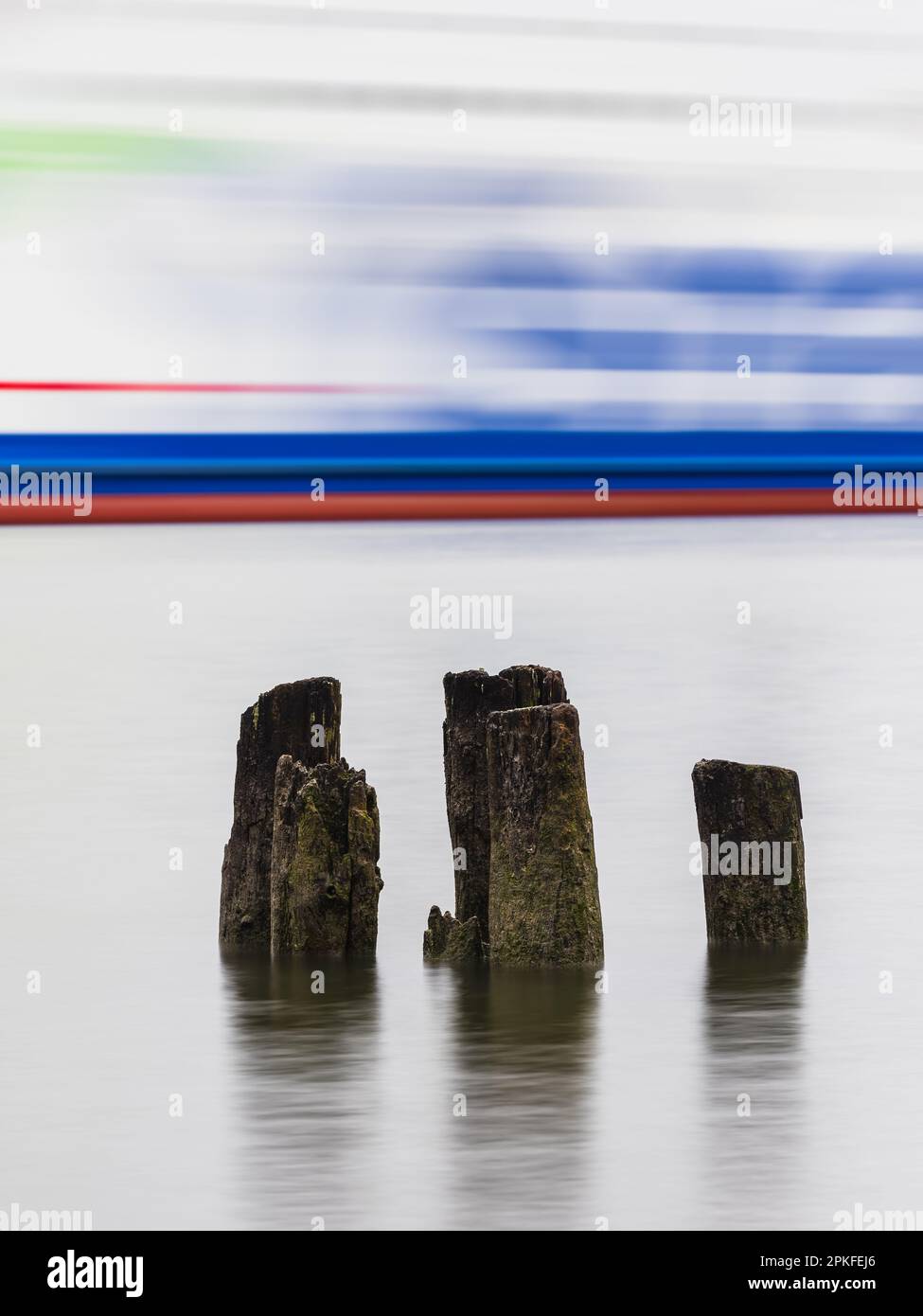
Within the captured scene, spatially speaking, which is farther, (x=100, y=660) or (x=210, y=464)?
(x=210, y=464)

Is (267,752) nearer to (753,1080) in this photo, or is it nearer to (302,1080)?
(302,1080)

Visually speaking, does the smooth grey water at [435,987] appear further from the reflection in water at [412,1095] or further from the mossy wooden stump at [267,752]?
the mossy wooden stump at [267,752]

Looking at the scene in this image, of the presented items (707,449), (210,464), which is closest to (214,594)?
(210,464)

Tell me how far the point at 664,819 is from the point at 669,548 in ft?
48.8

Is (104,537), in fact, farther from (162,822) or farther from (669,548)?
(162,822)

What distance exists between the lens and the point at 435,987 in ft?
27.7

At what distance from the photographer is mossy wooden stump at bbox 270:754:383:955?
333 inches

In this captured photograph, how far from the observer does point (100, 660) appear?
770 inches

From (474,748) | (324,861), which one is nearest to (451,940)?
(324,861)

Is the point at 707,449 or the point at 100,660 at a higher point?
the point at 707,449

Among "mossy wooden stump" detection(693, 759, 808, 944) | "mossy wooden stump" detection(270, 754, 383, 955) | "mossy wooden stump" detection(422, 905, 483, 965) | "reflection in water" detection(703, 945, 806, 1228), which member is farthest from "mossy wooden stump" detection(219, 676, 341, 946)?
"reflection in water" detection(703, 945, 806, 1228)

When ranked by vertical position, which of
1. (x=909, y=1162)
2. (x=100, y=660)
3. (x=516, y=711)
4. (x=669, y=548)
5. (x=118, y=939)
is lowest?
(x=909, y=1162)

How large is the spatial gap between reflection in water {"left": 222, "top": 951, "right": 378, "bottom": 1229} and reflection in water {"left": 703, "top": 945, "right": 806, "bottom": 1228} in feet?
3.07

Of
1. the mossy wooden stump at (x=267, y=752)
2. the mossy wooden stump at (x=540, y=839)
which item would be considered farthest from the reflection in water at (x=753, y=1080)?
the mossy wooden stump at (x=267, y=752)
